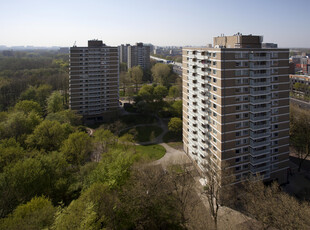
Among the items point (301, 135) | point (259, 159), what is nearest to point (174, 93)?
point (301, 135)

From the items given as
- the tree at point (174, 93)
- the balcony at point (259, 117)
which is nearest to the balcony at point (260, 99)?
the balcony at point (259, 117)

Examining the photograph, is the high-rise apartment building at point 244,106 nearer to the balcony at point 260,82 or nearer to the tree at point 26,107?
the balcony at point 260,82

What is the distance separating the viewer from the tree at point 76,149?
31.9m

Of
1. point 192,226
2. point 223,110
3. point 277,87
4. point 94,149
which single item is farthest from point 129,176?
point 277,87

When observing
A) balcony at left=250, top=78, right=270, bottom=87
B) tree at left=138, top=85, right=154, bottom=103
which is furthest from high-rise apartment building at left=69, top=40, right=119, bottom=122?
balcony at left=250, top=78, right=270, bottom=87

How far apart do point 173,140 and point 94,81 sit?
27.8 m

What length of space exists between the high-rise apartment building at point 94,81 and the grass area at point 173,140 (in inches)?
653

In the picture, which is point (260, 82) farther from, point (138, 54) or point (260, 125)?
point (138, 54)

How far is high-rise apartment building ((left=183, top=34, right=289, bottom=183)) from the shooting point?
27.3 meters

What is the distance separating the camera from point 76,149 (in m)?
32.4

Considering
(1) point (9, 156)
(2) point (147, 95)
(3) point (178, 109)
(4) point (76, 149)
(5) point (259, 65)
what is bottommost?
(4) point (76, 149)

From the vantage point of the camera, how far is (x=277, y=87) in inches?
1163

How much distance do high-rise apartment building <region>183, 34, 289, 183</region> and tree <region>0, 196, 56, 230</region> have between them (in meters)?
18.1

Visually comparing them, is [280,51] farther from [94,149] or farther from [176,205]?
[94,149]
